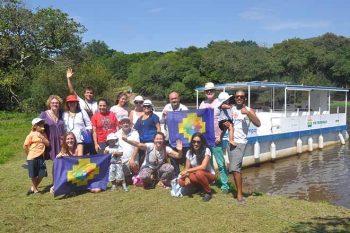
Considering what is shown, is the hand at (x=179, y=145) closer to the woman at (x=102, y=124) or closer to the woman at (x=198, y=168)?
the woman at (x=198, y=168)

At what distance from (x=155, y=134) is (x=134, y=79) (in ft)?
232

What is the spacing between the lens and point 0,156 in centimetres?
1282

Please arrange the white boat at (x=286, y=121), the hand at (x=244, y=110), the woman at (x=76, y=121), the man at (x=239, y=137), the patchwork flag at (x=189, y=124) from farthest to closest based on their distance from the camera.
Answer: the white boat at (x=286, y=121) → the patchwork flag at (x=189, y=124) → the woman at (x=76, y=121) → the man at (x=239, y=137) → the hand at (x=244, y=110)

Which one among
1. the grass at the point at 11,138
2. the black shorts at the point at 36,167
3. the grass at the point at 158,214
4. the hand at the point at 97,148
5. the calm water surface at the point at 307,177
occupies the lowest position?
the calm water surface at the point at 307,177

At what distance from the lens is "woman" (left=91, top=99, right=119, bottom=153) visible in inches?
310

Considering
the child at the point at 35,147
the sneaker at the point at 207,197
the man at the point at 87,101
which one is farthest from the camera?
the man at the point at 87,101

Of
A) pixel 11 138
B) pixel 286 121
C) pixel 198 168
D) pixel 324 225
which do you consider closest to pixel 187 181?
pixel 198 168

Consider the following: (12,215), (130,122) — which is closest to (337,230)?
(130,122)

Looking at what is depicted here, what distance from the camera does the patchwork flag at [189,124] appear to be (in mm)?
8203

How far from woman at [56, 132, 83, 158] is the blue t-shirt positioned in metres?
1.18

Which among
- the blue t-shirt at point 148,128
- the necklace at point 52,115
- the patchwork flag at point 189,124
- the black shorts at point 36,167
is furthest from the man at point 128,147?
the black shorts at point 36,167

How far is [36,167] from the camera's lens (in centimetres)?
764

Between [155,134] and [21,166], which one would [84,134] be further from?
[21,166]

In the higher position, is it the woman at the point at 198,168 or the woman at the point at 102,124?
the woman at the point at 102,124
